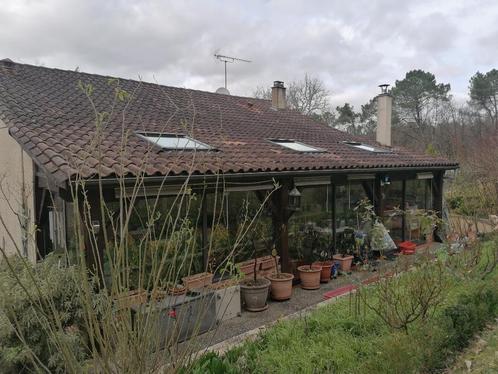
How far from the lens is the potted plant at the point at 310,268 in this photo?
826cm

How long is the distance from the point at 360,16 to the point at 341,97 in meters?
29.2

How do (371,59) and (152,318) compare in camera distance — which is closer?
(152,318)

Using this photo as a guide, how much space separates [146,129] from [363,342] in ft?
20.2

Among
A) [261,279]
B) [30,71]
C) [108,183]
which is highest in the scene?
[30,71]

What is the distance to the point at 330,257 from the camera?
9.53 m

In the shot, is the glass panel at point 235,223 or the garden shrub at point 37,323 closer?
the garden shrub at point 37,323

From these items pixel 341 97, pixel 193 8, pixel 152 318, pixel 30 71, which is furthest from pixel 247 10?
pixel 341 97

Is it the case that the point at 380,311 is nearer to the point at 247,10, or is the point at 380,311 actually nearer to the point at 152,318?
the point at 152,318

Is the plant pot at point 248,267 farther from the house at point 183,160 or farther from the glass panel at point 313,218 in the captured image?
the glass panel at point 313,218

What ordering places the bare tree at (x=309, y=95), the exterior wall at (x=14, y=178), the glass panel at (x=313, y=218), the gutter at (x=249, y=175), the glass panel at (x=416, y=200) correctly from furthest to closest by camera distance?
the bare tree at (x=309, y=95) < the glass panel at (x=416, y=200) < the glass panel at (x=313, y=218) < the exterior wall at (x=14, y=178) < the gutter at (x=249, y=175)

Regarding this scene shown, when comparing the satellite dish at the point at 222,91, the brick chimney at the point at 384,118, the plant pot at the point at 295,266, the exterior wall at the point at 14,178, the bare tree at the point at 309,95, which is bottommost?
the plant pot at the point at 295,266

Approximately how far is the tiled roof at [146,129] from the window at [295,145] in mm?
294

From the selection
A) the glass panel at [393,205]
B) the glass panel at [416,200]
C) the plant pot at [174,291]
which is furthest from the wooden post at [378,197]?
the plant pot at [174,291]

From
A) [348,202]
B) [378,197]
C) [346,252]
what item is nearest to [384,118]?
[378,197]
